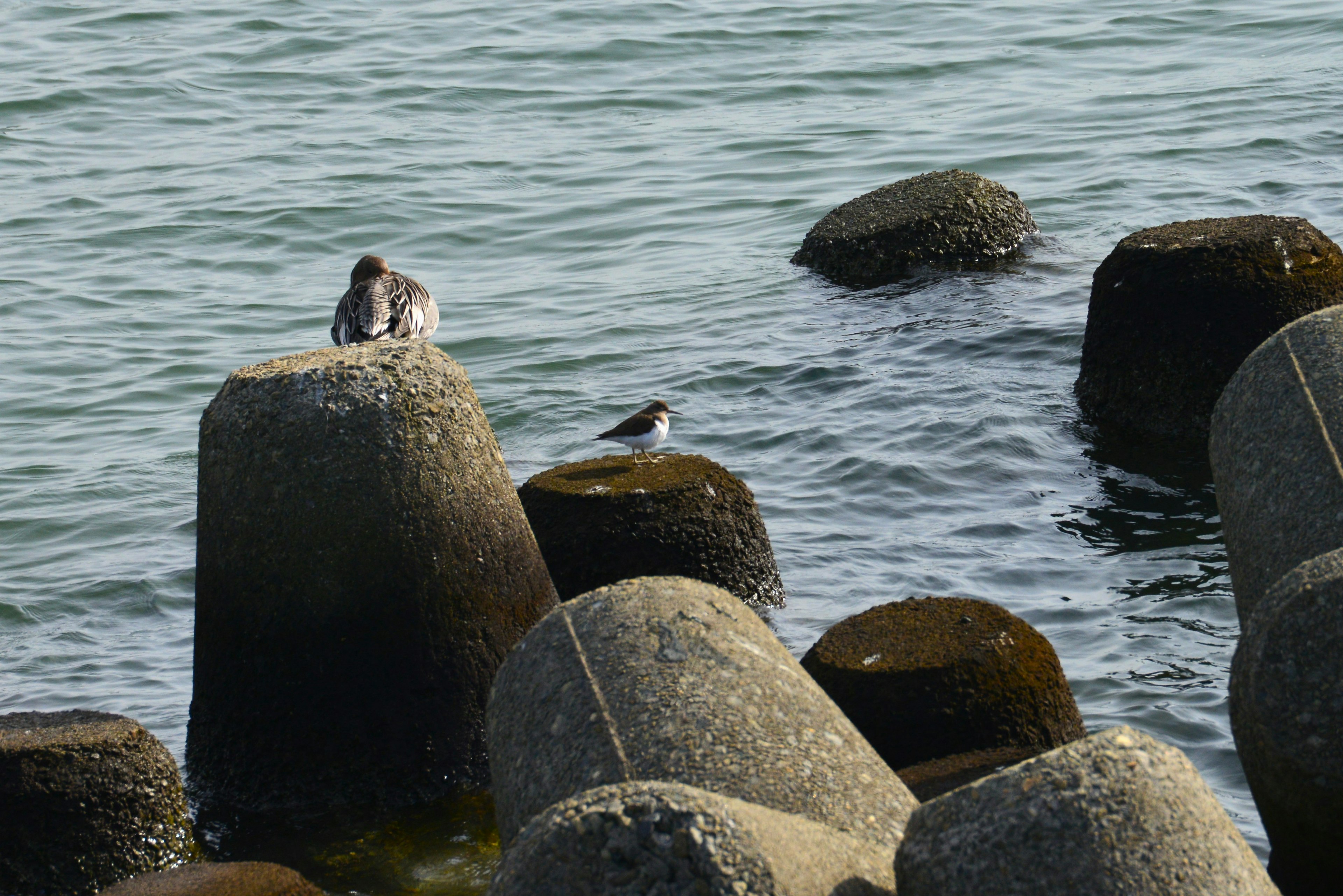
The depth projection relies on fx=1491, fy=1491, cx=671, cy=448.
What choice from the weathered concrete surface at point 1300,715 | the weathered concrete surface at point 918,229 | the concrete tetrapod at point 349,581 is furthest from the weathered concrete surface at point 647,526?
the weathered concrete surface at point 918,229

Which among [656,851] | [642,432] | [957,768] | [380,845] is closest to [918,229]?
[642,432]

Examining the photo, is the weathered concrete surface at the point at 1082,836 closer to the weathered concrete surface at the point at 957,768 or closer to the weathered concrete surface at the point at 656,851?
the weathered concrete surface at the point at 656,851

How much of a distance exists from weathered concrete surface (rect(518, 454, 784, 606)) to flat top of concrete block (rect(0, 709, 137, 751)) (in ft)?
7.36

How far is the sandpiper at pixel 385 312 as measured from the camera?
8609 mm

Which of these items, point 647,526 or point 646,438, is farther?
point 646,438

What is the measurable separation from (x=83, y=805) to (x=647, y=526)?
2.87 m

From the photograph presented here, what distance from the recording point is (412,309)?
29.3ft

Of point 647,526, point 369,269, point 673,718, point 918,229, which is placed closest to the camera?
point 673,718

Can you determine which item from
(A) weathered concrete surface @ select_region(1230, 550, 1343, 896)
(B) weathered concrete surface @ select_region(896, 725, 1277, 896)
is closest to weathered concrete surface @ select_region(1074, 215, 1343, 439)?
(A) weathered concrete surface @ select_region(1230, 550, 1343, 896)

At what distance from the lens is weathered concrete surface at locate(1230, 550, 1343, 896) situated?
422 cm

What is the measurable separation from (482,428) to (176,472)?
213 inches

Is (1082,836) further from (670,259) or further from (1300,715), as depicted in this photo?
(670,259)

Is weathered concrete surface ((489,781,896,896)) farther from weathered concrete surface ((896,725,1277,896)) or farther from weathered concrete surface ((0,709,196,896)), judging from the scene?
weathered concrete surface ((0,709,196,896))

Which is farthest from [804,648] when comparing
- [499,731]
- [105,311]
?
[105,311]
